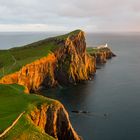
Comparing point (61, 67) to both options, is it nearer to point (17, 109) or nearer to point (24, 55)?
point (24, 55)

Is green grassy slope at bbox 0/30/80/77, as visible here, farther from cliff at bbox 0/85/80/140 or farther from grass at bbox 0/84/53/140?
cliff at bbox 0/85/80/140

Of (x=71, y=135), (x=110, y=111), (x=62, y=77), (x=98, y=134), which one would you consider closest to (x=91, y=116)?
(x=110, y=111)

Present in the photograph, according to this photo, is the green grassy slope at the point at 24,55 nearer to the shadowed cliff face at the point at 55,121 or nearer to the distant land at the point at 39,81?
the distant land at the point at 39,81

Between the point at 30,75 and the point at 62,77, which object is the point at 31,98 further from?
the point at 62,77

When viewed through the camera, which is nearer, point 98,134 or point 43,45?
point 98,134

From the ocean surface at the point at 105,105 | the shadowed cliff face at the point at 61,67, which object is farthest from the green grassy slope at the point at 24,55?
the ocean surface at the point at 105,105

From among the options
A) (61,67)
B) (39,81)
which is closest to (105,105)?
(39,81)
